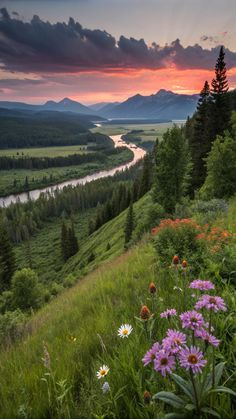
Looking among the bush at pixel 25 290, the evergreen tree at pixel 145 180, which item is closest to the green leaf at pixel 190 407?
the bush at pixel 25 290

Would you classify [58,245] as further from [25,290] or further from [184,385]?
[184,385]

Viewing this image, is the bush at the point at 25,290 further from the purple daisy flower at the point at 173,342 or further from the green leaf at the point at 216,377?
the purple daisy flower at the point at 173,342

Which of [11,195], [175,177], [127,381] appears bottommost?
[11,195]

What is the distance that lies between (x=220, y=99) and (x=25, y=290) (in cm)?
3619

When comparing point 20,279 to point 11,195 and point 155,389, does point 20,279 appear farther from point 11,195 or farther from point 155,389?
point 11,195

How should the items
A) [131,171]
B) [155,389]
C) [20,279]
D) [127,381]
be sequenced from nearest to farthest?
1. [155,389]
2. [127,381]
3. [20,279]
4. [131,171]

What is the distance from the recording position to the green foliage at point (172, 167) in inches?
1309

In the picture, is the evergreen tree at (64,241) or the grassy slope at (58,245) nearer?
the grassy slope at (58,245)

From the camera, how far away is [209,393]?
1.97 metres

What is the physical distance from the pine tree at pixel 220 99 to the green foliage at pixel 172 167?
25.3ft

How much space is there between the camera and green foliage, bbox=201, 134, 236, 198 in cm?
2557

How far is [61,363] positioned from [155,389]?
125 centimetres

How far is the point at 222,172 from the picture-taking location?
2636 centimetres

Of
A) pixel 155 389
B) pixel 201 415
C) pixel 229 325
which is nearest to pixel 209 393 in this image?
pixel 201 415
